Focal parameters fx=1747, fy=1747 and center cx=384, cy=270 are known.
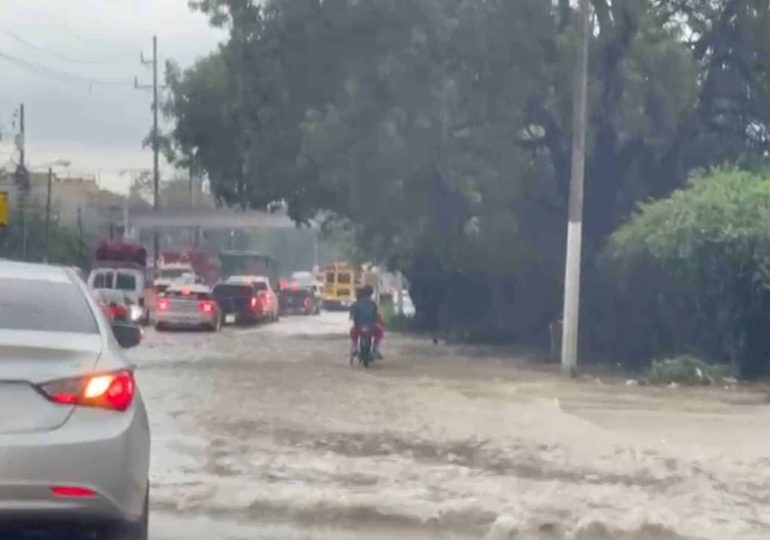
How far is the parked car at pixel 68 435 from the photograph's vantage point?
9188 millimetres

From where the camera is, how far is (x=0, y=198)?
42719 mm

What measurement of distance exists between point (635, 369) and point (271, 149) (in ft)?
36.0

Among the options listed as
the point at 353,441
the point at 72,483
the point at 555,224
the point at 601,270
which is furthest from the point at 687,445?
the point at 555,224

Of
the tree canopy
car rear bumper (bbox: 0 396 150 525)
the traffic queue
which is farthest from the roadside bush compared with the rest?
car rear bumper (bbox: 0 396 150 525)

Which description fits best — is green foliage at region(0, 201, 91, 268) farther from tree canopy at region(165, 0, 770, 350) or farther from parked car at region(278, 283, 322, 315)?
tree canopy at region(165, 0, 770, 350)

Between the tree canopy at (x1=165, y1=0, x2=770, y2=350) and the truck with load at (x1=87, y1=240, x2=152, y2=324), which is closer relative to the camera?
the tree canopy at (x1=165, y1=0, x2=770, y2=350)

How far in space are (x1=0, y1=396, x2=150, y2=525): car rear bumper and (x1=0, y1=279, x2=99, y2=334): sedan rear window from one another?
→ 2.75 ft

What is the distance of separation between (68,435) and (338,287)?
92.6 m

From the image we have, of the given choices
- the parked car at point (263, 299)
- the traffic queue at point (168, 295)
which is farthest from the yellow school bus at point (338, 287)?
the parked car at point (263, 299)

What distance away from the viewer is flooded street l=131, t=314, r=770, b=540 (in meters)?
13.5

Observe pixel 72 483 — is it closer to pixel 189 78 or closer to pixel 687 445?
pixel 687 445

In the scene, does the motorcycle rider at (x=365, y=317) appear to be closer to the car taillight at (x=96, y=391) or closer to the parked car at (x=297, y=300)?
the car taillight at (x=96, y=391)

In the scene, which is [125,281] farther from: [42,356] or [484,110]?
[42,356]

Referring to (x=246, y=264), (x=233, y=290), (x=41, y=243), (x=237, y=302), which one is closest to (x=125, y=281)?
(x=237, y=302)
